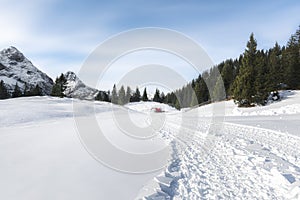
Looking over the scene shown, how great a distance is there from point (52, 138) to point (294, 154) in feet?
25.9

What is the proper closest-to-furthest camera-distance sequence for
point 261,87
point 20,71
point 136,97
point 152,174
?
point 152,174 → point 261,87 → point 136,97 → point 20,71

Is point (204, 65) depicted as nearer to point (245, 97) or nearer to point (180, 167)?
point (180, 167)

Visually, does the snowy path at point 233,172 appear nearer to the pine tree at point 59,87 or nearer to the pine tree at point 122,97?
the pine tree at point 59,87

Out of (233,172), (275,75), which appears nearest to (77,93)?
(275,75)

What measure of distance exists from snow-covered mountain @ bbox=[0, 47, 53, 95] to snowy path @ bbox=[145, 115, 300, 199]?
520ft

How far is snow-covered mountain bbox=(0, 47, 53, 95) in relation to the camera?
510 feet

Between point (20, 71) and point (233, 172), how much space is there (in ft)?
630

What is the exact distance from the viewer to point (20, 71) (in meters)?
168

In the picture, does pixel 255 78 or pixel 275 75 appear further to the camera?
pixel 275 75

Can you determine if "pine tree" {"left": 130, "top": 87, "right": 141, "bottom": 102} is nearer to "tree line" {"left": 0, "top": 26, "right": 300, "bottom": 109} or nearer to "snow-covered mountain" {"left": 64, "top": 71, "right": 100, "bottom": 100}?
"snow-covered mountain" {"left": 64, "top": 71, "right": 100, "bottom": 100}

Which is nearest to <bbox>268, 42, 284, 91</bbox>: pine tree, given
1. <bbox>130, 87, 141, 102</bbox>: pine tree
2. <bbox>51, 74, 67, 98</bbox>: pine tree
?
<bbox>51, 74, 67, 98</bbox>: pine tree

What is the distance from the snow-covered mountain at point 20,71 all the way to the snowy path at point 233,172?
520 ft

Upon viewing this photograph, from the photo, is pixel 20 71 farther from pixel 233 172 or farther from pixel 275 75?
pixel 233 172

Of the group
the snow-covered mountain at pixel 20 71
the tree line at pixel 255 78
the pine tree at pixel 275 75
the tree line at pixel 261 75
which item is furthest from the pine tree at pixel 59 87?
the snow-covered mountain at pixel 20 71
